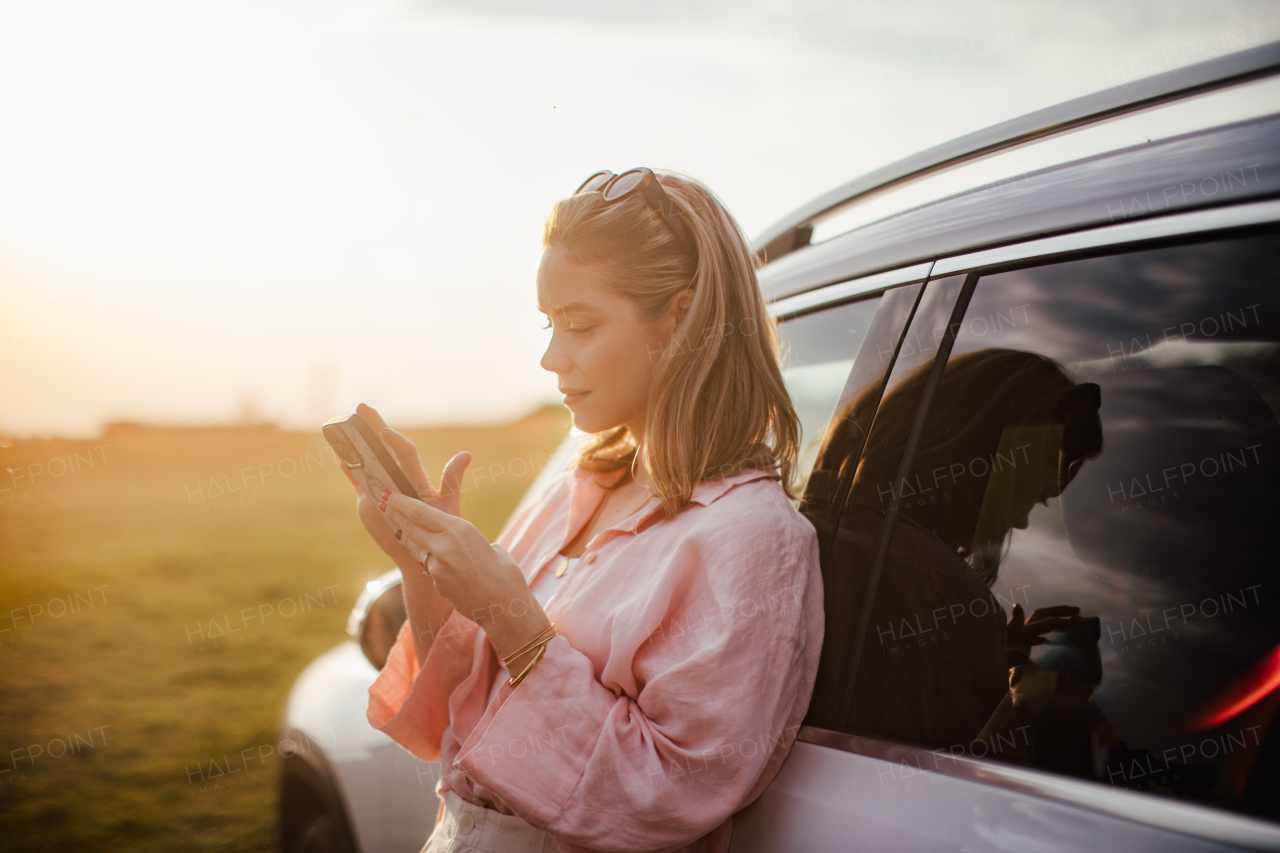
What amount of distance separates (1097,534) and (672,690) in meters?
0.65

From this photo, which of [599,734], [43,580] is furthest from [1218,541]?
[43,580]

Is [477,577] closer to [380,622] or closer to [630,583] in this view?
[630,583]

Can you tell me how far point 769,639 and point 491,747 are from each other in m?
0.48

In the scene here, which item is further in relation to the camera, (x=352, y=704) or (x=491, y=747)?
(x=352, y=704)

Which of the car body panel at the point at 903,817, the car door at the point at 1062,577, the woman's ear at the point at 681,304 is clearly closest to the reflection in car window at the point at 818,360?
the car door at the point at 1062,577

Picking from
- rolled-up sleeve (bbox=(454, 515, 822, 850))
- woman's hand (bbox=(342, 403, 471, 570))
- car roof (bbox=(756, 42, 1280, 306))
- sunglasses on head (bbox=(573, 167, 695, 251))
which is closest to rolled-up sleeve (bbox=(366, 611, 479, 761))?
woman's hand (bbox=(342, 403, 471, 570))

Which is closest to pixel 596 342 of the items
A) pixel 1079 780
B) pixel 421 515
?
pixel 421 515

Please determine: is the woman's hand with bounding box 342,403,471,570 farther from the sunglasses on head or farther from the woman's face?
the sunglasses on head

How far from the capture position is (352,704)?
7.77ft

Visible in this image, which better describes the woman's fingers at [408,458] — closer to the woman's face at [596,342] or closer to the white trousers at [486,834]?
the woman's face at [596,342]

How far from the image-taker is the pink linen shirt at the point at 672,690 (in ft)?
3.88

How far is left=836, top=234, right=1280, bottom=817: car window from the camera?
0.94 metres

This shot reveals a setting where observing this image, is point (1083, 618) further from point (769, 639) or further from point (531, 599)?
point (531, 599)

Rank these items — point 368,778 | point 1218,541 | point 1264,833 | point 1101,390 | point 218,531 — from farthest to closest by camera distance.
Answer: point 218,531
point 368,778
point 1101,390
point 1218,541
point 1264,833
